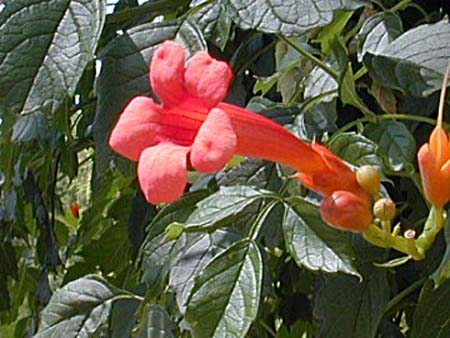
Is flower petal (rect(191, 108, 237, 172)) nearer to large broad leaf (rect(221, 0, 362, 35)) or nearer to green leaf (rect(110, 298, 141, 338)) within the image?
large broad leaf (rect(221, 0, 362, 35))

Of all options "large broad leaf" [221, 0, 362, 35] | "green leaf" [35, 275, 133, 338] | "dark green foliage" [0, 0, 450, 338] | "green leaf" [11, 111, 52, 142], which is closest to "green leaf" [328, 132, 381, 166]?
"dark green foliage" [0, 0, 450, 338]

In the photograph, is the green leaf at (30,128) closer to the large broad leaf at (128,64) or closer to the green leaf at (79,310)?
the green leaf at (79,310)

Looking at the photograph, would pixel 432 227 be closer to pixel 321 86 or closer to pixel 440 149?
pixel 440 149

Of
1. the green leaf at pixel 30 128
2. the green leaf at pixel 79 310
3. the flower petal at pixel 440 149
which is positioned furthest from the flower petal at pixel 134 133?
the green leaf at pixel 30 128

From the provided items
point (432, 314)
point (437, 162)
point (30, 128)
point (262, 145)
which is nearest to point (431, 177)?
point (437, 162)

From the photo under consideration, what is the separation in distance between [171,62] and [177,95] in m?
0.03

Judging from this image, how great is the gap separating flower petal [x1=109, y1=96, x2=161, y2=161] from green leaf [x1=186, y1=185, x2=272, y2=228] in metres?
0.15

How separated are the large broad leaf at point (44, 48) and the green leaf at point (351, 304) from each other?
384mm

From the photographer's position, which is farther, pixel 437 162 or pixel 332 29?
pixel 332 29

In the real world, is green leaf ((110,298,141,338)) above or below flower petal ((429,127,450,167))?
below

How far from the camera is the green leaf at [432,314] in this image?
97 cm

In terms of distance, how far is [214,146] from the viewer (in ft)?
2.12

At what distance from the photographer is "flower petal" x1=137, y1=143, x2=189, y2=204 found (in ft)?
2.17

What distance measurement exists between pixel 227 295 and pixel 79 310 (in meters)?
0.35
